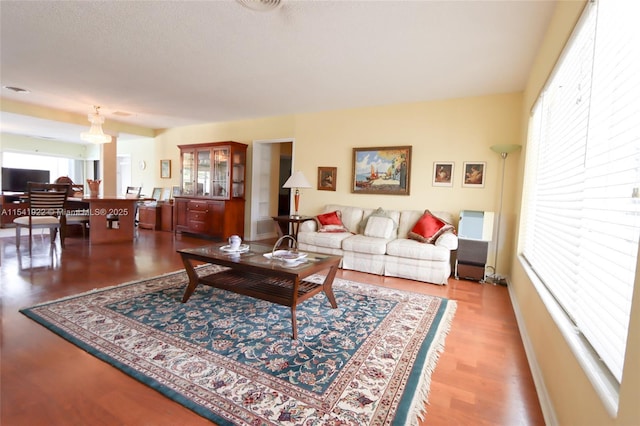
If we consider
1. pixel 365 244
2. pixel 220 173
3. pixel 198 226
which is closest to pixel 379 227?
pixel 365 244

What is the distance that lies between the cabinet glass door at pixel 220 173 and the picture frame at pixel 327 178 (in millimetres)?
1972

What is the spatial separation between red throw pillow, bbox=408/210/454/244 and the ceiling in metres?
1.71

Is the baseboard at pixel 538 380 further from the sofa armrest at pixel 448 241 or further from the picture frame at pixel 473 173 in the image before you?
the picture frame at pixel 473 173

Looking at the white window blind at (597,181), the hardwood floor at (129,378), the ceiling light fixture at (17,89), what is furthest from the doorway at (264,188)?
the white window blind at (597,181)

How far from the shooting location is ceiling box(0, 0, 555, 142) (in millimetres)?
2377

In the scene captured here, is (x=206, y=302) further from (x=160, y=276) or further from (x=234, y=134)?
(x=234, y=134)

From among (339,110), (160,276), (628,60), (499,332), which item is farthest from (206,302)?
(339,110)

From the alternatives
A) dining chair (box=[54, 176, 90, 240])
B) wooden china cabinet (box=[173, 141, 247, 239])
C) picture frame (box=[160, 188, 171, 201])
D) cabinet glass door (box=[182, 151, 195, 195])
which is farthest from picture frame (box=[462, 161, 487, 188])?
picture frame (box=[160, 188, 171, 201])

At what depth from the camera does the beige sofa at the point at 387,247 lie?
3695mm

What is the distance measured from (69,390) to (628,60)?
285 cm

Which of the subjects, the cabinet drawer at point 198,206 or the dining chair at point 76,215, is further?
the cabinet drawer at point 198,206

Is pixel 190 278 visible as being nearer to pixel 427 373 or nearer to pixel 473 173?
pixel 427 373

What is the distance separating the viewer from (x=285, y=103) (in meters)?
4.90

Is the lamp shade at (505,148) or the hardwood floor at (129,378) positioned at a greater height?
the lamp shade at (505,148)
